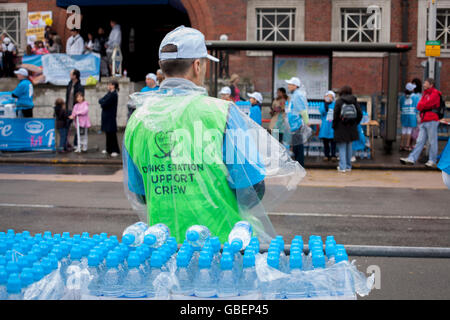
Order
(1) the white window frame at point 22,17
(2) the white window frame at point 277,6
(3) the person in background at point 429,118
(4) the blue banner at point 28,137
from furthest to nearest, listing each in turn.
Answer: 1. (1) the white window frame at point 22,17
2. (2) the white window frame at point 277,6
3. (4) the blue banner at point 28,137
4. (3) the person in background at point 429,118

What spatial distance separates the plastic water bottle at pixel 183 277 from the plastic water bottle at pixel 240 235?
211 mm

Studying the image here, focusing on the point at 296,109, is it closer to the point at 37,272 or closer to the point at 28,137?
the point at 28,137

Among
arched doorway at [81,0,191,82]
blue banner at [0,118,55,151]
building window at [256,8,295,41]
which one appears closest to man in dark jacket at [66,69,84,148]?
blue banner at [0,118,55,151]

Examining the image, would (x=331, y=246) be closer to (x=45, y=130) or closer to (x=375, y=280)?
(x=375, y=280)

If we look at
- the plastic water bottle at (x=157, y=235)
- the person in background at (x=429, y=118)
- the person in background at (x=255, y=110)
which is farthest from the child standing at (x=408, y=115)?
the plastic water bottle at (x=157, y=235)

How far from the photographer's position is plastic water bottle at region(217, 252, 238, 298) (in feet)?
7.25

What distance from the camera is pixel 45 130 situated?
688 inches

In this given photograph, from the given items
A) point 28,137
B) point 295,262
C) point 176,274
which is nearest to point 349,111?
point 28,137

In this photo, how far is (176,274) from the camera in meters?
2.29

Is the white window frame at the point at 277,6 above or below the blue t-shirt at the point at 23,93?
above

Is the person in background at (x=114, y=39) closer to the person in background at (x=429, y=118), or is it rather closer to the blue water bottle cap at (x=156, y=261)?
the person in background at (x=429, y=118)

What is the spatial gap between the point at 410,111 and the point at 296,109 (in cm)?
552

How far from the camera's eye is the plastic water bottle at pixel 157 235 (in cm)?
248
